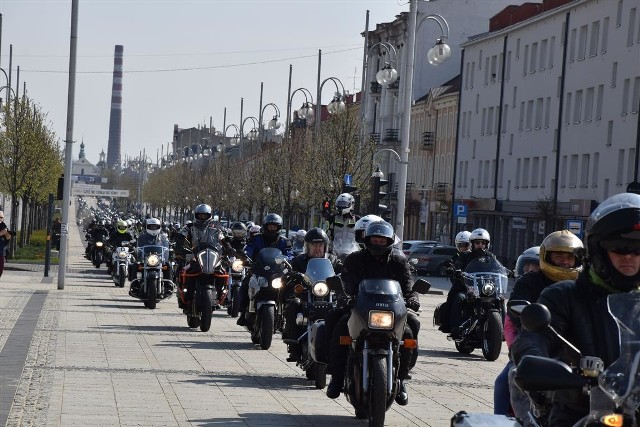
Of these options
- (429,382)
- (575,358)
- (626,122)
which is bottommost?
(429,382)

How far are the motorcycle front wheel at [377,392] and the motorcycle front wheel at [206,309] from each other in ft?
34.7

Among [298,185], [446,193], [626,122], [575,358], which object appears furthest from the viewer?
[446,193]

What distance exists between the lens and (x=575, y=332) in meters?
5.73

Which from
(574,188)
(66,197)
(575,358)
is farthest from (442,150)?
(575,358)

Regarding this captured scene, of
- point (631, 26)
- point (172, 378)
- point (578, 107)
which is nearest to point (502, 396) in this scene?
point (172, 378)

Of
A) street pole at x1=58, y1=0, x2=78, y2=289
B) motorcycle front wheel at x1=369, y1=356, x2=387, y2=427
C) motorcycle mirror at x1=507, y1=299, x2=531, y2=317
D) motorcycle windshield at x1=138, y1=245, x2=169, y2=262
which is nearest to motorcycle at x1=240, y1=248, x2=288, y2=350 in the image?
motorcycle front wheel at x1=369, y1=356, x2=387, y2=427

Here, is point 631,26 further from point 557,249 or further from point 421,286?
point 557,249

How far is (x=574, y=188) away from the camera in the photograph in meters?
66.2

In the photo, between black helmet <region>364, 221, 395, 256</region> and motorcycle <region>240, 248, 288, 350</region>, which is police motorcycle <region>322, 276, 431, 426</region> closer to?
black helmet <region>364, 221, 395, 256</region>

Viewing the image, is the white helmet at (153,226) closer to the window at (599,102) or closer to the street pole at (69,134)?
the street pole at (69,134)

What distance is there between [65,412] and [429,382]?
519 centimetres

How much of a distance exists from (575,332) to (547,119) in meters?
65.6

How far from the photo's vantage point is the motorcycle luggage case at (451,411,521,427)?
5.97 metres

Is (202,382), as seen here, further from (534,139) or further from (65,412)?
(534,139)
